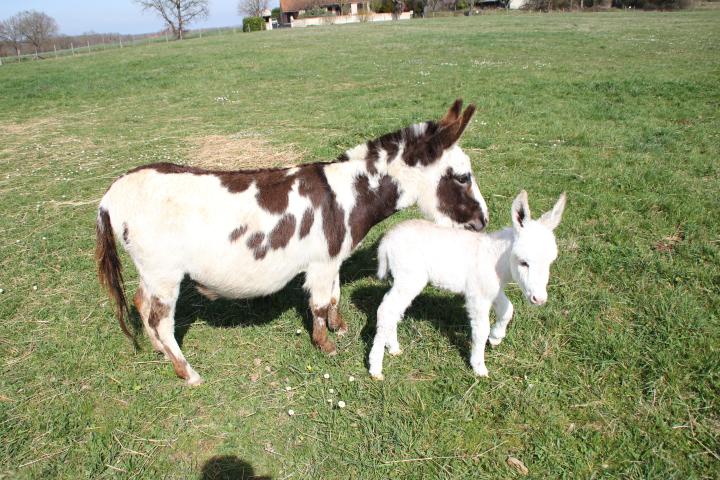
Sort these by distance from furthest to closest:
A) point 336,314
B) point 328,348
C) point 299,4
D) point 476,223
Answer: point 299,4 → point 336,314 → point 328,348 → point 476,223

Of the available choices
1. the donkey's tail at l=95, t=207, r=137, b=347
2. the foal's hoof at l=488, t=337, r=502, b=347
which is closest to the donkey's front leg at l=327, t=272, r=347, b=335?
the foal's hoof at l=488, t=337, r=502, b=347

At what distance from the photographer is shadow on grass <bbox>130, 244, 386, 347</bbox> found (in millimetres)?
5105

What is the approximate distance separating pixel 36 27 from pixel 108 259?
98684 mm

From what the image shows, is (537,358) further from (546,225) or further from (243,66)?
(243,66)

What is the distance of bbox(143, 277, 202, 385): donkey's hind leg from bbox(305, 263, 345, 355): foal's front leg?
1.20 metres

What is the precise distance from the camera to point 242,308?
537cm

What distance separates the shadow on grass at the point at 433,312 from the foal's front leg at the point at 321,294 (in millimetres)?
478

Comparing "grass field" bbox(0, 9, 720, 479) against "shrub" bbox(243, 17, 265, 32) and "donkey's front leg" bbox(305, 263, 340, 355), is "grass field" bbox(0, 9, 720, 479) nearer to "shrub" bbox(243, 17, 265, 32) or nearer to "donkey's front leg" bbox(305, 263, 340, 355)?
"donkey's front leg" bbox(305, 263, 340, 355)

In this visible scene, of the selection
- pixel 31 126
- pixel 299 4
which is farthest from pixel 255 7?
pixel 31 126

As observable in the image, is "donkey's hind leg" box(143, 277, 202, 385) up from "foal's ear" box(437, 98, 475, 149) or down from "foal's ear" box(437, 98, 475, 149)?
down

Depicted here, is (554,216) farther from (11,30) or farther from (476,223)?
(11,30)

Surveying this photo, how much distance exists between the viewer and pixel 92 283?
581 centimetres

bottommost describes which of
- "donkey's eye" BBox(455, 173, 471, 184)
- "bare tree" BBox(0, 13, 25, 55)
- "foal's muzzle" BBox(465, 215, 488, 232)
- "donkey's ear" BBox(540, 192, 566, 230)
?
"foal's muzzle" BBox(465, 215, 488, 232)

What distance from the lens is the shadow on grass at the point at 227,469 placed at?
3.40 meters
